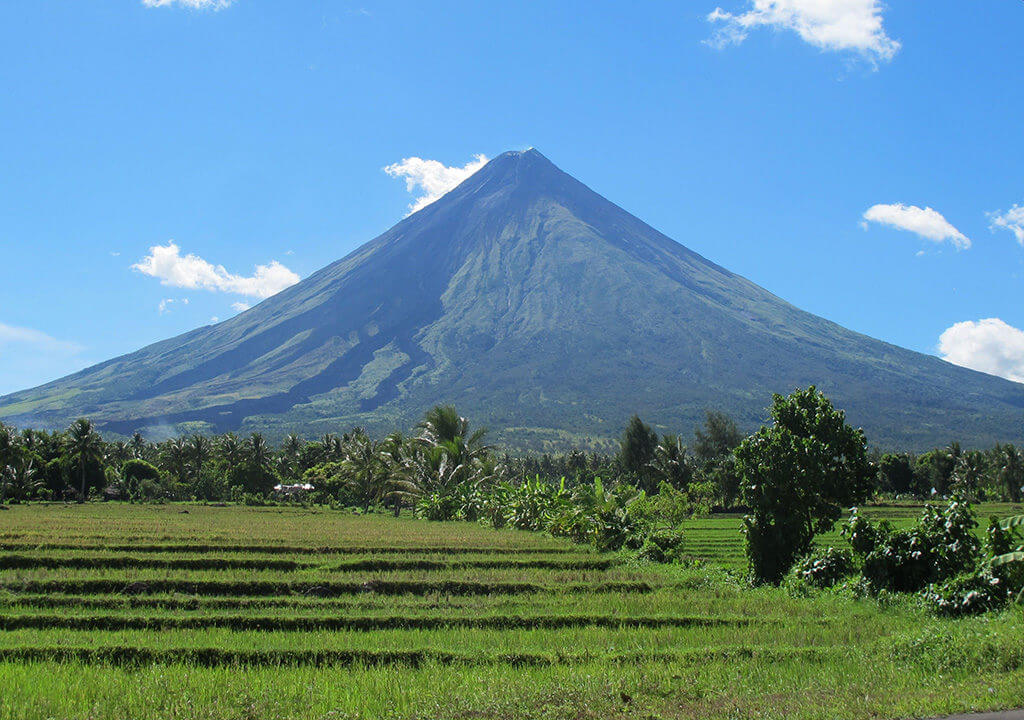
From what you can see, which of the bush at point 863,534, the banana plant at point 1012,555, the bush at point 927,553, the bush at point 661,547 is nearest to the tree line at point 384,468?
the bush at point 661,547

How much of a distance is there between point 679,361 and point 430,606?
15755cm

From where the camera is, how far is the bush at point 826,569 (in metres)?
14.0

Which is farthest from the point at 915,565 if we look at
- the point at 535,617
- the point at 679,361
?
the point at 679,361

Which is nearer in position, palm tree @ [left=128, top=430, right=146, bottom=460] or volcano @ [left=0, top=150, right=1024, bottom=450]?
palm tree @ [left=128, top=430, right=146, bottom=460]

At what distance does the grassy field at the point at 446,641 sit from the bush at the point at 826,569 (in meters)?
0.70

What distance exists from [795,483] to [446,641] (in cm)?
833

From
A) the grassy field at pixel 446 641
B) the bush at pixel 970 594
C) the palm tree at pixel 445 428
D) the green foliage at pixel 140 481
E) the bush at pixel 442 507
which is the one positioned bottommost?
the green foliage at pixel 140 481

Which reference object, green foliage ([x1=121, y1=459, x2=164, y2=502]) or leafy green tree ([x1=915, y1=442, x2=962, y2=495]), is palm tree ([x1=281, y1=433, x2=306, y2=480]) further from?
leafy green tree ([x1=915, y1=442, x2=962, y2=495])

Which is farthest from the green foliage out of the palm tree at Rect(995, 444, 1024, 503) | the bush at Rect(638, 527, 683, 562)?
the palm tree at Rect(995, 444, 1024, 503)

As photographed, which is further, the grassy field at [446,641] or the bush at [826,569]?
the bush at [826,569]

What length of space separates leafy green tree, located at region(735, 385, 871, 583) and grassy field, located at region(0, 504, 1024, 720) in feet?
3.70

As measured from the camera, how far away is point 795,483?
50.6ft

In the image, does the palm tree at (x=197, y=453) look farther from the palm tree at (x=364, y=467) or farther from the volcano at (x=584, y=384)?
the volcano at (x=584, y=384)

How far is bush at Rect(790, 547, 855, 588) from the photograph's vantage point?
1395 centimetres
